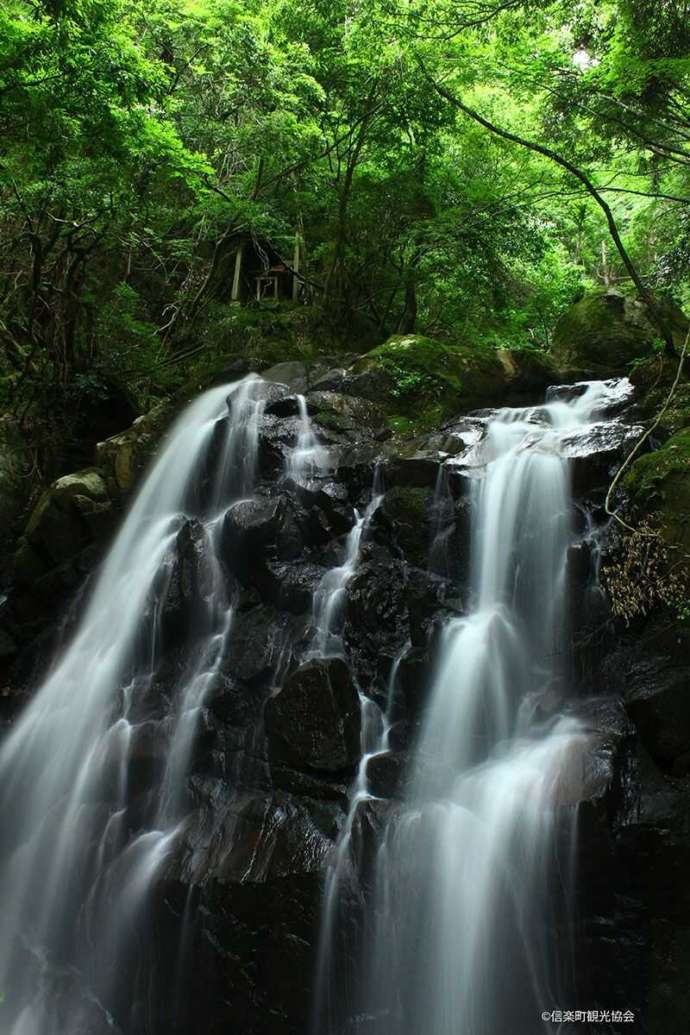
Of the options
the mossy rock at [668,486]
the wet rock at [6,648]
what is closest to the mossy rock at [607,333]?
the mossy rock at [668,486]

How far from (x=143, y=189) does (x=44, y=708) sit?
25.0 ft

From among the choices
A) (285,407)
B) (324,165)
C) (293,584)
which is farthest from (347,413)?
(324,165)

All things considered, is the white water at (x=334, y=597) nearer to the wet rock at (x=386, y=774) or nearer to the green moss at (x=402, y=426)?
the wet rock at (x=386, y=774)

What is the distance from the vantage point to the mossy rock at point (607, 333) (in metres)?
9.95

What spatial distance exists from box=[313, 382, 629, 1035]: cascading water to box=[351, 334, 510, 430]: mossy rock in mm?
4016

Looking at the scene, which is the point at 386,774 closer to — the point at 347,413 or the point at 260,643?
the point at 260,643

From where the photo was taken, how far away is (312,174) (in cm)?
1269

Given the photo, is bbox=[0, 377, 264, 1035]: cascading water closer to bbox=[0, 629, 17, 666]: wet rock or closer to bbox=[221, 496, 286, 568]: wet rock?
bbox=[221, 496, 286, 568]: wet rock

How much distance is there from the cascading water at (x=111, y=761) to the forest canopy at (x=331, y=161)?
154 inches

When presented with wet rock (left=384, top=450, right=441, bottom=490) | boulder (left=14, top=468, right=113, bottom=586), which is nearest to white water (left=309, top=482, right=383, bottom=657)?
wet rock (left=384, top=450, right=441, bottom=490)

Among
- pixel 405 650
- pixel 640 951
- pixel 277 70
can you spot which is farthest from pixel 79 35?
pixel 640 951

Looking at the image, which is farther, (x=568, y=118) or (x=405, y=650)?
(x=568, y=118)

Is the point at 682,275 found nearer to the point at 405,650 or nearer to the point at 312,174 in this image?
the point at 405,650

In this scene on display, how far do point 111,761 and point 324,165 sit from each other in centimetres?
1117
